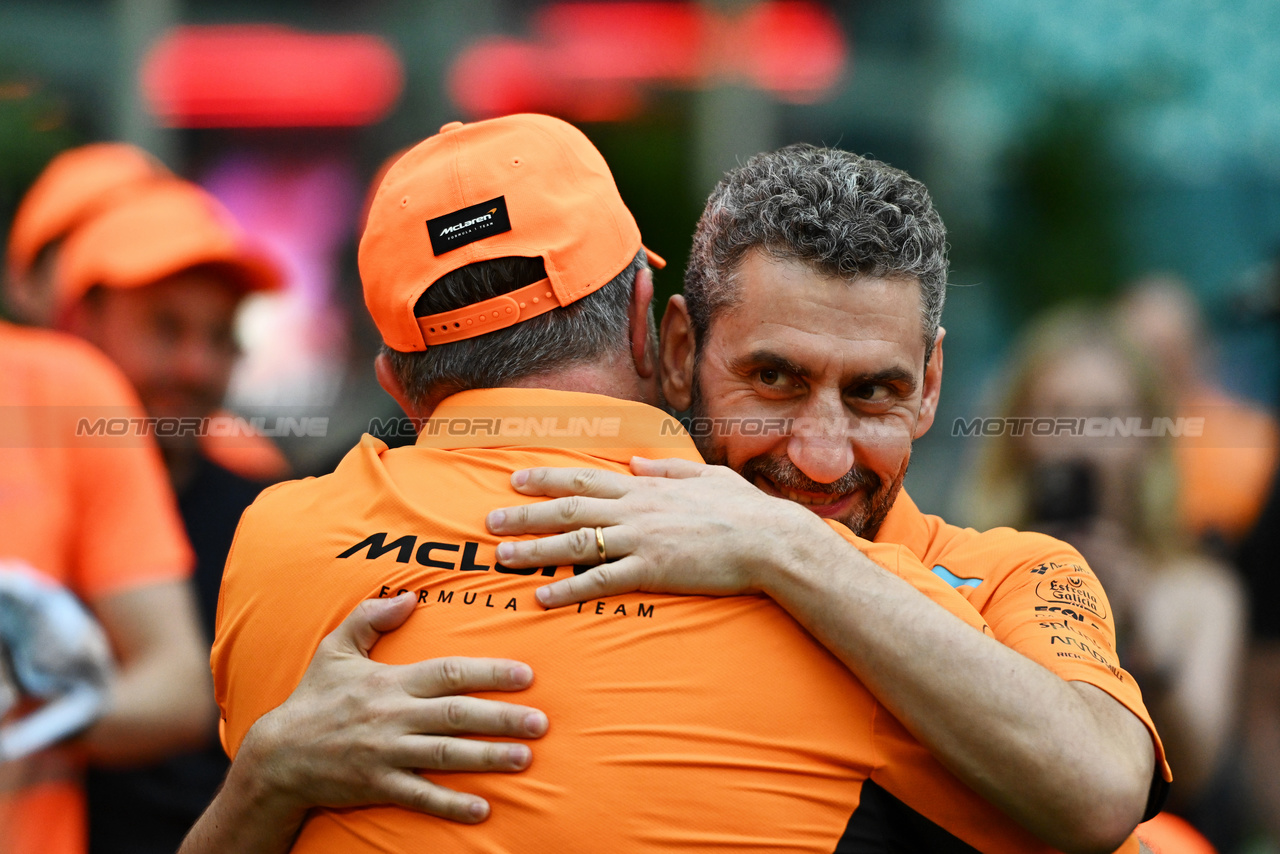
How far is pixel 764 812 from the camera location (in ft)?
5.19

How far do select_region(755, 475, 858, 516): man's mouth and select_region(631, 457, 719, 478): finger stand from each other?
46 cm

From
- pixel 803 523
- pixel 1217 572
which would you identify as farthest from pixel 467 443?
pixel 1217 572

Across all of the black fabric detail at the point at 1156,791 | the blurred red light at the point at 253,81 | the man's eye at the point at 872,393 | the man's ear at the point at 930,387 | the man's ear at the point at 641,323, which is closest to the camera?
the black fabric detail at the point at 1156,791

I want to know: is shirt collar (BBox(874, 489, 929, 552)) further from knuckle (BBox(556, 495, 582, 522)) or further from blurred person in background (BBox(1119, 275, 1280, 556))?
blurred person in background (BBox(1119, 275, 1280, 556))

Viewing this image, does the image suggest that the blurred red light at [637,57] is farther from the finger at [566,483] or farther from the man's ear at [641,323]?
the finger at [566,483]

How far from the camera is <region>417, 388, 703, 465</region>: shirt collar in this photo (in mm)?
1887

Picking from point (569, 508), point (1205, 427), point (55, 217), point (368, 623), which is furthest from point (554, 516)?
point (1205, 427)

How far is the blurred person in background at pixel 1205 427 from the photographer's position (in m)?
5.18

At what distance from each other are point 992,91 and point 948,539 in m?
8.03

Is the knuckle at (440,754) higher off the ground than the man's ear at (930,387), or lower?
lower

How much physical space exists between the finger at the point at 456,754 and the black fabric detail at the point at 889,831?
48 cm

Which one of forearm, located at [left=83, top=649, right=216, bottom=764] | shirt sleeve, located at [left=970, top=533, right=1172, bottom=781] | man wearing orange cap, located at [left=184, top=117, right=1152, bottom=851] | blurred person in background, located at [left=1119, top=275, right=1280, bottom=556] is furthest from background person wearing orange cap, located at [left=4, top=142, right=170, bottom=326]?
blurred person in background, located at [left=1119, top=275, right=1280, bottom=556]

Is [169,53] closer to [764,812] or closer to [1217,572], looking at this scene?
[1217,572]

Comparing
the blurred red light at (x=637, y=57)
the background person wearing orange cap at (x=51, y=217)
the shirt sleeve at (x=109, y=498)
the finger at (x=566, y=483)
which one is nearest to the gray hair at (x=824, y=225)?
the finger at (x=566, y=483)
